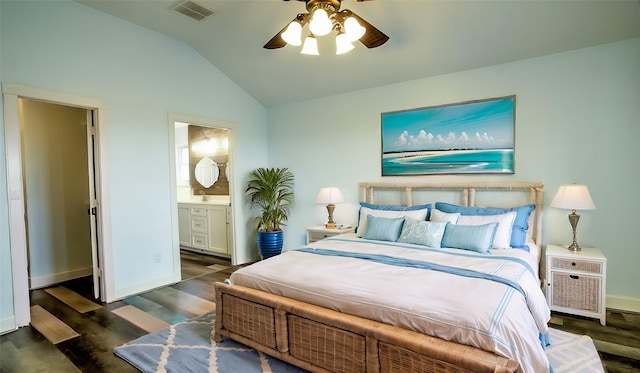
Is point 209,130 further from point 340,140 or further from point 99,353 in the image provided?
point 99,353

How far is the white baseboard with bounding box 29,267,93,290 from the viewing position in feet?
13.1

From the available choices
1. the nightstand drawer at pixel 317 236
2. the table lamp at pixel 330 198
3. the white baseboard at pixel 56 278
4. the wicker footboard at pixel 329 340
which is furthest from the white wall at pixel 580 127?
the white baseboard at pixel 56 278

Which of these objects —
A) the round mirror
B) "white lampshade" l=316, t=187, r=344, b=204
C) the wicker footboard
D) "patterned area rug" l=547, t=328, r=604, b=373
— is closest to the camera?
the wicker footboard

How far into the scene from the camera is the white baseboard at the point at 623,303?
3.05m

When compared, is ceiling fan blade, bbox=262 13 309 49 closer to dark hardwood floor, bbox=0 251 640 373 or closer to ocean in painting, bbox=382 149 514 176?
ocean in painting, bbox=382 149 514 176

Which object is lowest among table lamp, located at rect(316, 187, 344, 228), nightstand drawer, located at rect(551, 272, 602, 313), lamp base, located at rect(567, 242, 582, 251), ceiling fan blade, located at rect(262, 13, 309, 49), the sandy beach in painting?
nightstand drawer, located at rect(551, 272, 602, 313)

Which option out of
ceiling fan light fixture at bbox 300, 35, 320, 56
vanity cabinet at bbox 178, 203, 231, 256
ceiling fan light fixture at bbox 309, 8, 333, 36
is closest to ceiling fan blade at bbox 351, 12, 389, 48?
ceiling fan light fixture at bbox 309, 8, 333, 36

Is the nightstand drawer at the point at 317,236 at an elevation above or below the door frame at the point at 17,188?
below

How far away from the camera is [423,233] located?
3143mm

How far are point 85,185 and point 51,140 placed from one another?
72cm

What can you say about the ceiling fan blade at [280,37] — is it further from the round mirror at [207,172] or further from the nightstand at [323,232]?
the round mirror at [207,172]

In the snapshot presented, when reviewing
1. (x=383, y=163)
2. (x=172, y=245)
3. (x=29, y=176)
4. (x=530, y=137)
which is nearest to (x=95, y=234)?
(x=172, y=245)

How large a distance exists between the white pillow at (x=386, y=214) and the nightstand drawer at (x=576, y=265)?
125 centimetres

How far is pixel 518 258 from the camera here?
2615mm
